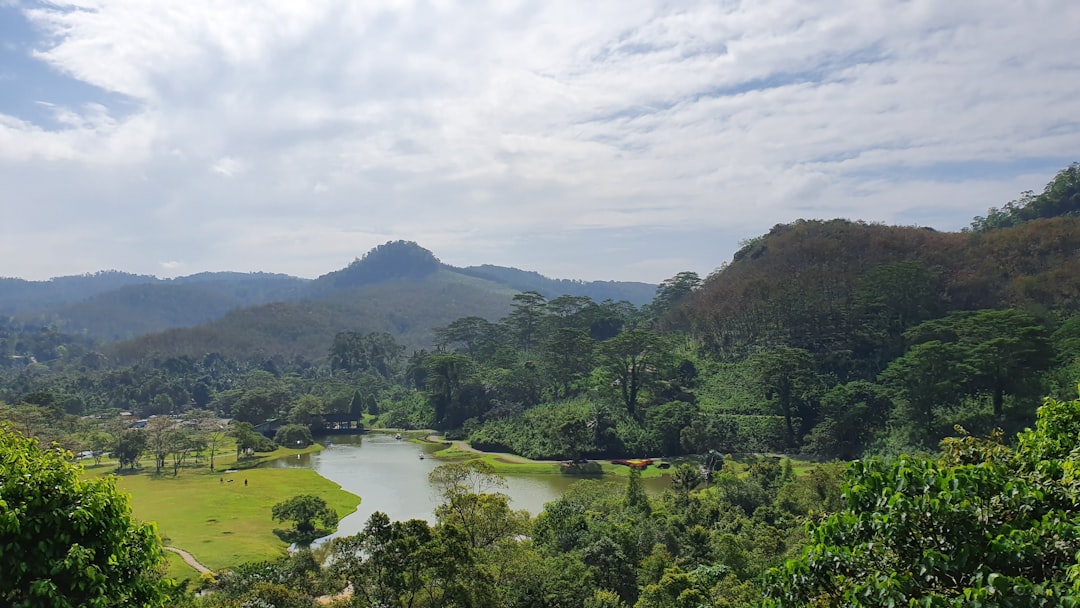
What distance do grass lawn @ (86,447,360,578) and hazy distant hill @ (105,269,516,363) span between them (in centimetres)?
7575

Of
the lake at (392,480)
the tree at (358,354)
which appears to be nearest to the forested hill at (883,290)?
the lake at (392,480)

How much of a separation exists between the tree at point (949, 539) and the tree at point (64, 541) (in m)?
5.45

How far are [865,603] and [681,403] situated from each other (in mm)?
40146

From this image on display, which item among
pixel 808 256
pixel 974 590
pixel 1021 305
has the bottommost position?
pixel 974 590

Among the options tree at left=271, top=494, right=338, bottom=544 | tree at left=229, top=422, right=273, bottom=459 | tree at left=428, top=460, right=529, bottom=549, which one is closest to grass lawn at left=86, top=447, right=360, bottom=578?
tree at left=271, top=494, right=338, bottom=544

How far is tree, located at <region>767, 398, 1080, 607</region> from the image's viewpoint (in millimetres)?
4184

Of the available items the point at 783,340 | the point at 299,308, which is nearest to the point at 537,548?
the point at 783,340

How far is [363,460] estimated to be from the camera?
46.0 meters

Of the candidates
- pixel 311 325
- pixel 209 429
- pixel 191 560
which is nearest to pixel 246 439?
pixel 209 429

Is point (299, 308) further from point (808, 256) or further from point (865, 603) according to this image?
point (865, 603)

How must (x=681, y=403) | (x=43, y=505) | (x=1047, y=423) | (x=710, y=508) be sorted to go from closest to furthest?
1. (x=43, y=505)
2. (x=1047, y=423)
3. (x=710, y=508)
4. (x=681, y=403)

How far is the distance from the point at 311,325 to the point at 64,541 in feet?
449

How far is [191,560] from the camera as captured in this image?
22.5 metres

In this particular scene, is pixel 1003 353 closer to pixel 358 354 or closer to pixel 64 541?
pixel 64 541
